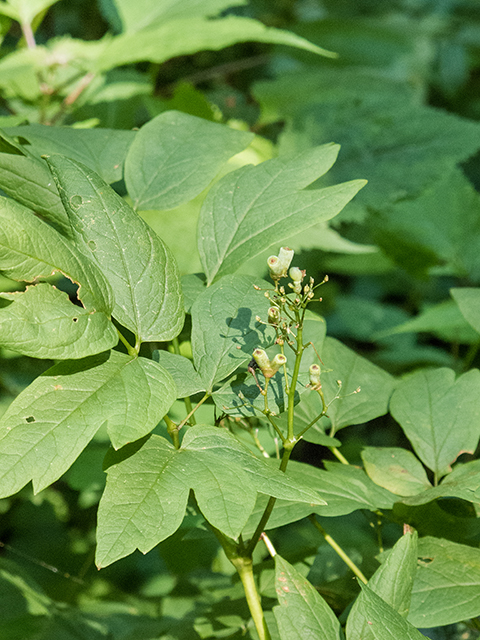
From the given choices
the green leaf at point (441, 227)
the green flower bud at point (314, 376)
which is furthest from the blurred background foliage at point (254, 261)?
the green flower bud at point (314, 376)

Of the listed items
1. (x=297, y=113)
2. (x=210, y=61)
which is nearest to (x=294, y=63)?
(x=210, y=61)

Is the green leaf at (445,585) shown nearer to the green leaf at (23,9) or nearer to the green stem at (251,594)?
the green stem at (251,594)

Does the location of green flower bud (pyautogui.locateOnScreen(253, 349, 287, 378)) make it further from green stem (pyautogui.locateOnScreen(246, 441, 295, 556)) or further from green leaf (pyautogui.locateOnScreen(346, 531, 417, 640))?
green leaf (pyautogui.locateOnScreen(346, 531, 417, 640))

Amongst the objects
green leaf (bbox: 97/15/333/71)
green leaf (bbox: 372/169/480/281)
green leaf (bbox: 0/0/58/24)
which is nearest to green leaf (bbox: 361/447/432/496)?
green leaf (bbox: 97/15/333/71)

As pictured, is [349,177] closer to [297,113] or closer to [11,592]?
[297,113]

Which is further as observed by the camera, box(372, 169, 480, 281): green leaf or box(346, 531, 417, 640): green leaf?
box(372, 169, 480, 281): green leaf

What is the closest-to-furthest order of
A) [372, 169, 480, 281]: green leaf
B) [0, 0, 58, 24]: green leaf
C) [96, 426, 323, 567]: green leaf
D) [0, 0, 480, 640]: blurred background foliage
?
[96, 426, 323, 567]: green leaf
[0, 0, 480, 640]: blurred background foliage
[0, 0, 58, 24]: green leaf
[372, 169, 480, 281]: green leaf
